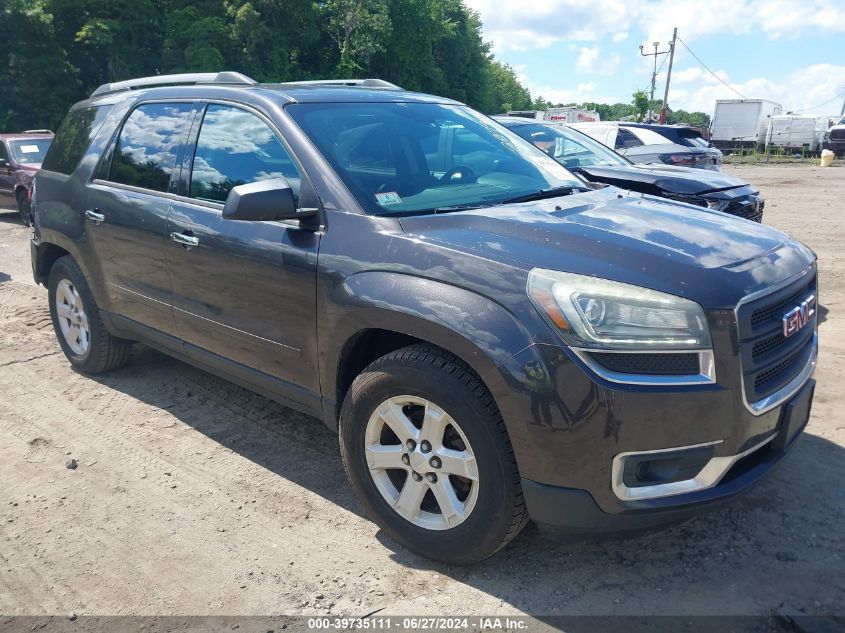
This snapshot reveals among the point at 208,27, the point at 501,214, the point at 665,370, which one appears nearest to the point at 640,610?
the point at 665,370

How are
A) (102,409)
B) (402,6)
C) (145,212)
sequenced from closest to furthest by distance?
1. (145,212)
2. (102,409)
3. (402,6)

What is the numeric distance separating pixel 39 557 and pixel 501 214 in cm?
244

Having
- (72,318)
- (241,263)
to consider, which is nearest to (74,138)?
(72,318)

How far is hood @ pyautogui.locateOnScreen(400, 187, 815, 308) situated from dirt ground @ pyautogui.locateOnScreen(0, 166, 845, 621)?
43.9 inches

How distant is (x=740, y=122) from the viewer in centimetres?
4006

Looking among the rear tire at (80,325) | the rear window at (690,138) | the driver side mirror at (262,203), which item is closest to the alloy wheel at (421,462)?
the driver side mirror at (262,203)

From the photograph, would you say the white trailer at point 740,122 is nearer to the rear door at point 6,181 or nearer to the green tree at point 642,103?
the green tree at point 642,103

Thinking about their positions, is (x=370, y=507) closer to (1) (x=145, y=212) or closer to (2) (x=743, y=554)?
(2) (x=743, y=554)

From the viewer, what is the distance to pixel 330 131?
134 inches

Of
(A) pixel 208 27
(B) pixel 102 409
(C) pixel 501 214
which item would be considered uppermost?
(A) pixel 208 27

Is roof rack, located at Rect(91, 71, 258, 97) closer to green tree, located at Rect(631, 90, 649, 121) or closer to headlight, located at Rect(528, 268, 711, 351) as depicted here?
headlight, located at Rect(528, 268, 711, 351)

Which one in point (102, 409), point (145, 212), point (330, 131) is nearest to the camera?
point (330, 131)

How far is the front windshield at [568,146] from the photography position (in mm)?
7957

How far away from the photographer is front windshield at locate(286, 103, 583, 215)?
3.22 metres
